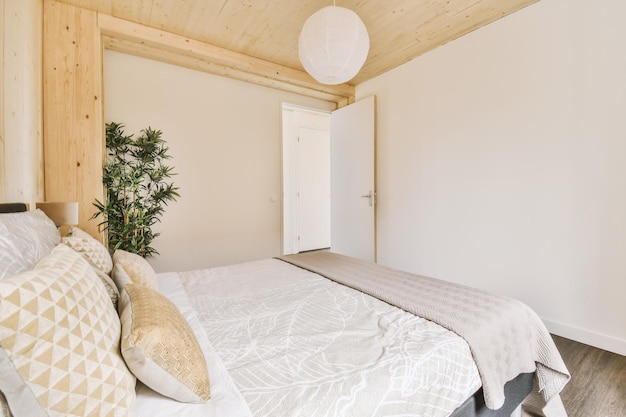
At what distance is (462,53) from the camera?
2.78 metres

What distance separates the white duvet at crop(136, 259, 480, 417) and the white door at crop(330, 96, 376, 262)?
7.47ft

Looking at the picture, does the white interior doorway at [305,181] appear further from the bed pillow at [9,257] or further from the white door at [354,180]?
the bed pillow at [9,257]

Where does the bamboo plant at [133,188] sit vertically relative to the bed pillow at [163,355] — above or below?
above

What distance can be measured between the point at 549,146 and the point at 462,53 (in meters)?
1.20

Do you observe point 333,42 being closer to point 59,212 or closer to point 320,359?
point 320,359

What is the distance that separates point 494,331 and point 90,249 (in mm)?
1770

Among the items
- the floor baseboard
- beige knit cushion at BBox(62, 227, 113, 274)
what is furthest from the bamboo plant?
the floor baseboard

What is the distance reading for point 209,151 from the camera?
11.2 ft

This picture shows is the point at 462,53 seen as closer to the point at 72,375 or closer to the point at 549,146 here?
the point at 549,146

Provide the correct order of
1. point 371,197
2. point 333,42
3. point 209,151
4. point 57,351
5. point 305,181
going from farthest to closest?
point 305,181
point 371,197
point 209,151
point 333,42
point 57,351

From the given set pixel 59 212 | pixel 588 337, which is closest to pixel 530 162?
pixel 588 337

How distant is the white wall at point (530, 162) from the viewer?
6.56 ft

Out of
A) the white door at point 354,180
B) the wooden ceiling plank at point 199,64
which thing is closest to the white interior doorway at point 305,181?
the wooden ceiling plank at point 199,64

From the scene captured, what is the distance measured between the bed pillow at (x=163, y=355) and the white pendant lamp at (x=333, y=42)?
5.73 ft
